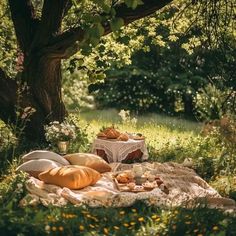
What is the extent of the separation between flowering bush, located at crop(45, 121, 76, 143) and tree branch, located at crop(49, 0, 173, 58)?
3.74ft

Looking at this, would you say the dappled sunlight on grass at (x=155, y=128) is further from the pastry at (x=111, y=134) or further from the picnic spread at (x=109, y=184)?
the picnic spread at (x=109, y=184)

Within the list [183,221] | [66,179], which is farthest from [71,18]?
[183,221]

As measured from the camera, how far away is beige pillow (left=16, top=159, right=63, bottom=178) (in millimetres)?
7867

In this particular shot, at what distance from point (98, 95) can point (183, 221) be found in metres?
15.4

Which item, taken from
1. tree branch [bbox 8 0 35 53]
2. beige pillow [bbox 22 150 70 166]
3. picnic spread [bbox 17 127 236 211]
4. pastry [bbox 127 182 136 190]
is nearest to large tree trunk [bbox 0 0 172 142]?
tree branch [bbox 8 0 35 53]

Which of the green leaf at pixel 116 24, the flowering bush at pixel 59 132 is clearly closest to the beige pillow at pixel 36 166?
the flowering bush at pixel 59 132

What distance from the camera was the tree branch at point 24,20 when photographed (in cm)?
1045

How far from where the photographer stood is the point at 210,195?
7398mm

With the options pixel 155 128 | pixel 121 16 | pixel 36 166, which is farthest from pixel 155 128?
pixel 36 166

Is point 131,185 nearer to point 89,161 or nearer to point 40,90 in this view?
point 89,161

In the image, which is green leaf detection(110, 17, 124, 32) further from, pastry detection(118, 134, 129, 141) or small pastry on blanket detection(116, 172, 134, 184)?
pastry detection(118, 134, 129, 141)

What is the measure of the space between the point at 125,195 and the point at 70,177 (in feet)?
2.77

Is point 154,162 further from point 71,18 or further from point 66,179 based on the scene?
point 71,18

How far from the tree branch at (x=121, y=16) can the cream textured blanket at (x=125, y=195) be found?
228 cm
